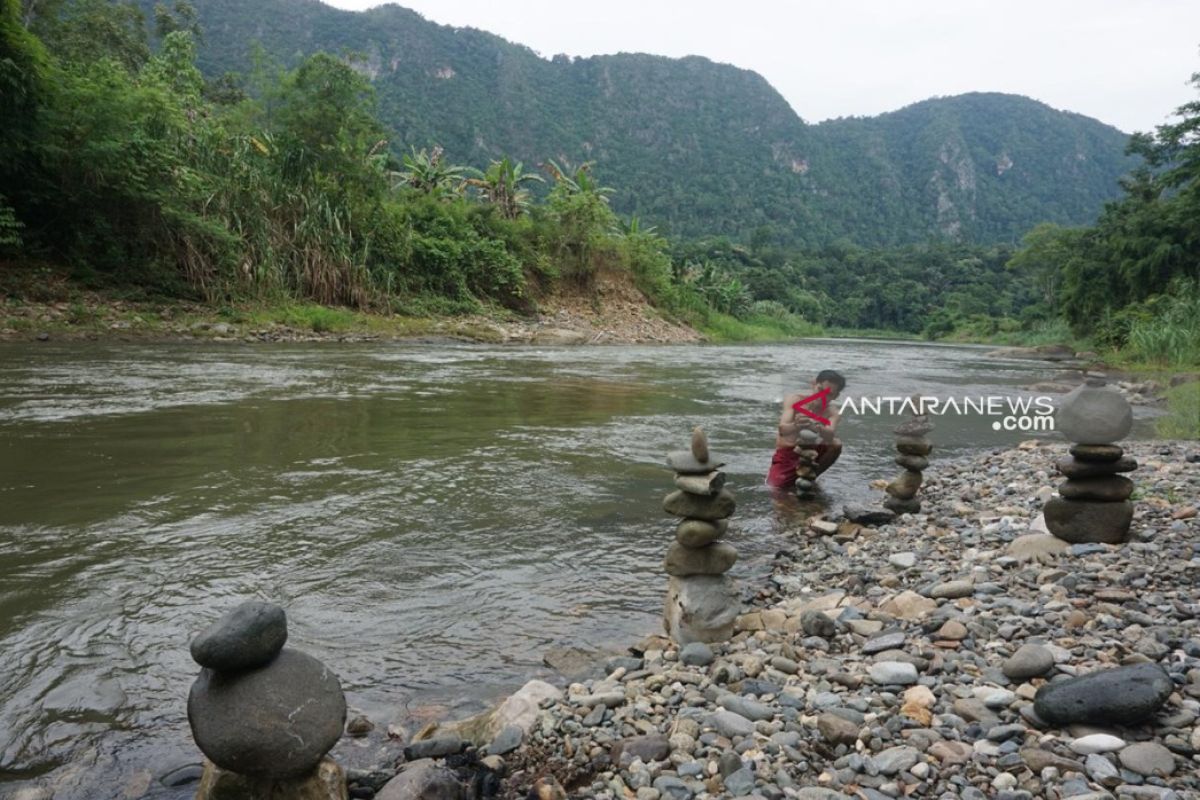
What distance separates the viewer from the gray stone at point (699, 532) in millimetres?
3637

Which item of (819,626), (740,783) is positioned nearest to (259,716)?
(740,783)

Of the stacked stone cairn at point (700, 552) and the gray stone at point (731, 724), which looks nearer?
the gray stone at point (731, 724)

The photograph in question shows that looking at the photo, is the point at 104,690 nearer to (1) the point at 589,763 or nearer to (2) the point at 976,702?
(1) the point at 589,763

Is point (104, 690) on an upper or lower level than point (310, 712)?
lower

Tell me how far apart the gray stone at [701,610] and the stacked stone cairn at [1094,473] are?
6.77 feet

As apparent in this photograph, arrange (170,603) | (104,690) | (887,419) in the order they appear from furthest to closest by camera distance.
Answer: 1. (887,419)
2. (170,603)
3. (104,690)

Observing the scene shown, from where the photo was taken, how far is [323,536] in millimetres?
4754

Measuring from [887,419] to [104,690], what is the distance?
1170 cm

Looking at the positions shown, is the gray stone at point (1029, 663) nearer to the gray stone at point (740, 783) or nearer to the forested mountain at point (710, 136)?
the gray stone at point (740, 783)

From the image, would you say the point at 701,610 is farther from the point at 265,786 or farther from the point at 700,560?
the point at 265,786

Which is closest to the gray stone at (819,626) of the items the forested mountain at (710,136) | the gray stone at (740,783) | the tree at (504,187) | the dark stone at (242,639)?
the gray stone at (740,783)

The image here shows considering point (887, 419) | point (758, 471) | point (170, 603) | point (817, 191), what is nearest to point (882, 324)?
point (817, 191)

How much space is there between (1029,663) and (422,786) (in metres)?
2.09

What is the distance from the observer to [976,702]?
97.1 inches
